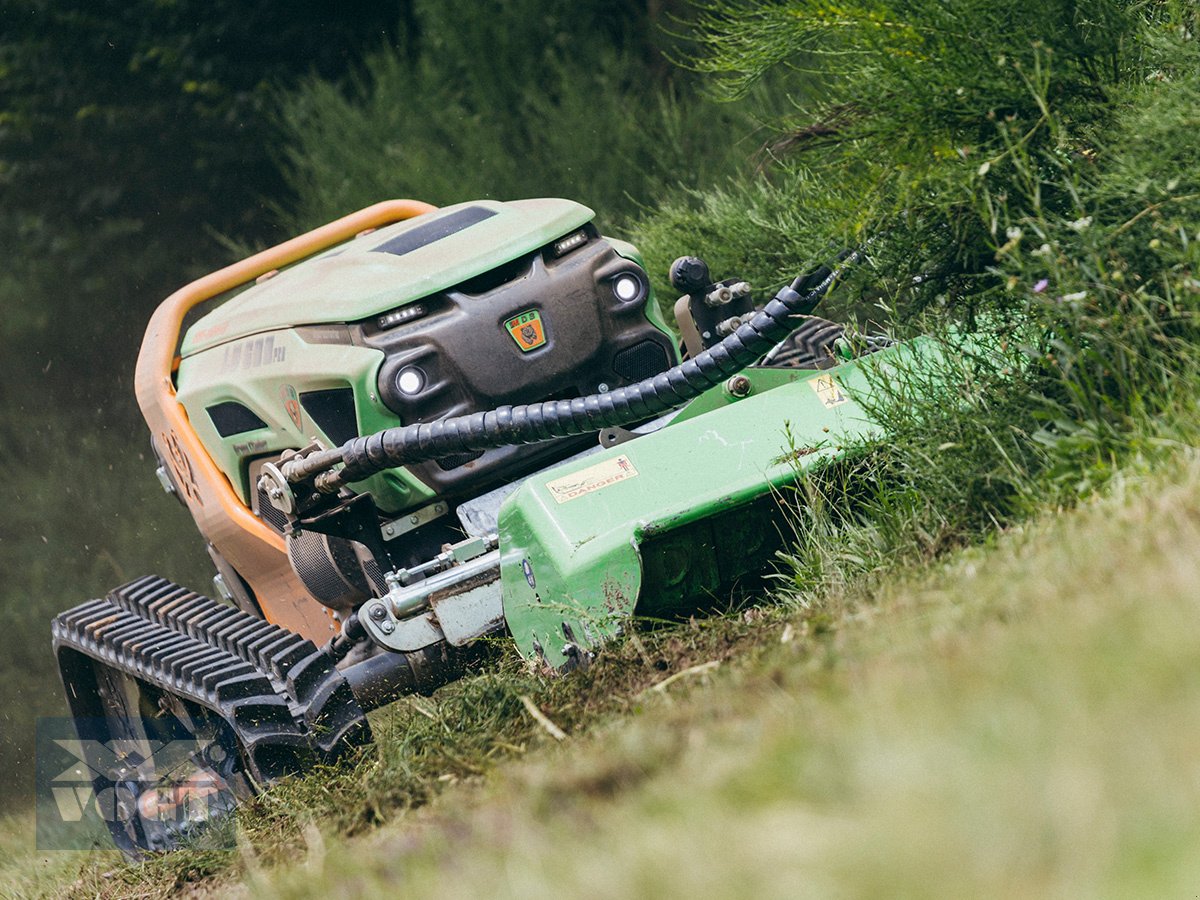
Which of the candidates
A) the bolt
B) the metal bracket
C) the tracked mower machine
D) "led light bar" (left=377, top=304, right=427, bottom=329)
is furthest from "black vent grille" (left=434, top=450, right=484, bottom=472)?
the bolt

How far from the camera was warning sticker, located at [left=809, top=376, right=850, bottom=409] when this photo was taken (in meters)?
3.83

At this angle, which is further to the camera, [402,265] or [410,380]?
[402,265]

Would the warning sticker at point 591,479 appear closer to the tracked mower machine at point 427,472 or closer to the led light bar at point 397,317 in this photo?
the tracked mower machine at point 427,472

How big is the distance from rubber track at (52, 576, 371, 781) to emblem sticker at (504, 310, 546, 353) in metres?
1.03

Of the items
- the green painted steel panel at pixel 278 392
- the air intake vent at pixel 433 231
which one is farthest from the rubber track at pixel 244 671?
the air intake vent at pixel 433 231

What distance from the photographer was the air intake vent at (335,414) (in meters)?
4.23

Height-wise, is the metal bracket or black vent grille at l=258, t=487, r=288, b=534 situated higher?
black vent grille at l=258, t=487, r=288, b=534

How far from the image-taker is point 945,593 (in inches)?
99.2

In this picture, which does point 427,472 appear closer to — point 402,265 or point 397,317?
point 397,317

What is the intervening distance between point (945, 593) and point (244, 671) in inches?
82.9

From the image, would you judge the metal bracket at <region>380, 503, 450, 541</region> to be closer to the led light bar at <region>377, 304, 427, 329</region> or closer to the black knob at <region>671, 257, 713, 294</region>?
the led light bar at <region>377, 304, 427, 329</region>

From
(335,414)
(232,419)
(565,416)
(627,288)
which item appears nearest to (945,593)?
(565,416)

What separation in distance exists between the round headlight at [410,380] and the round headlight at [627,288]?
65 cm

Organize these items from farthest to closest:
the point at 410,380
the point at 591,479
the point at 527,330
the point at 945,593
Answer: the point at 527,330
the point at 410,380
the point at 591,479
the point at 945,593
